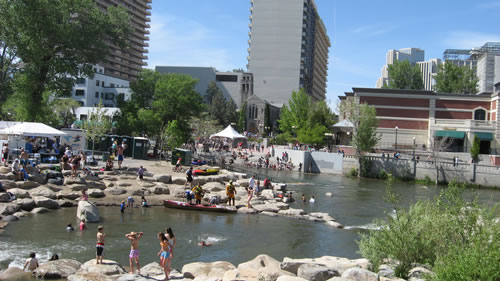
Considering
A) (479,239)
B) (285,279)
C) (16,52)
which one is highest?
(16,52)

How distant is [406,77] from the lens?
317ft

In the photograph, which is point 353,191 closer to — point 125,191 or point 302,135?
point 125,191

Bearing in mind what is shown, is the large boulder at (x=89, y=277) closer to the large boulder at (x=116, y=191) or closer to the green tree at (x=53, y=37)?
the large boulder at (x=116, y=191)

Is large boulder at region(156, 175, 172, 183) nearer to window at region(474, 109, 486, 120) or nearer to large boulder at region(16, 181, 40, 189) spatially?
large boulder at region(16, 181, 40, 189)

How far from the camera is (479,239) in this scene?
1162 cm

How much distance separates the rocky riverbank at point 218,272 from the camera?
12.9 m

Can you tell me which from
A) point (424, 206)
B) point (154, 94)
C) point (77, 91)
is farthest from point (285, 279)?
point (77, 91)

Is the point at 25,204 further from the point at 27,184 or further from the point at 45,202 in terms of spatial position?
the point at 27,184

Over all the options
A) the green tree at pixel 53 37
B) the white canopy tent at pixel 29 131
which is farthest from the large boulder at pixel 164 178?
the green tree at pixel 53 37

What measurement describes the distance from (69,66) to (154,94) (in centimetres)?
1609

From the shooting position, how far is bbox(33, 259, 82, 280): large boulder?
13844 millimetres

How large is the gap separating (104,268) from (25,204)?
36.8 ft

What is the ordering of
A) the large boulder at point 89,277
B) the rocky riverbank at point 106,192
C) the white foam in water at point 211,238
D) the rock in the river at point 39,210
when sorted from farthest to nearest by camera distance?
the rocky riverbank at point 106,192 < the rock in the river at point 39,210 < the white foam in water at point 211,238 < the large boulder at point 89,277

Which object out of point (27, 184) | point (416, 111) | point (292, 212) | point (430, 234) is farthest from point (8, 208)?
point (416, 111)
